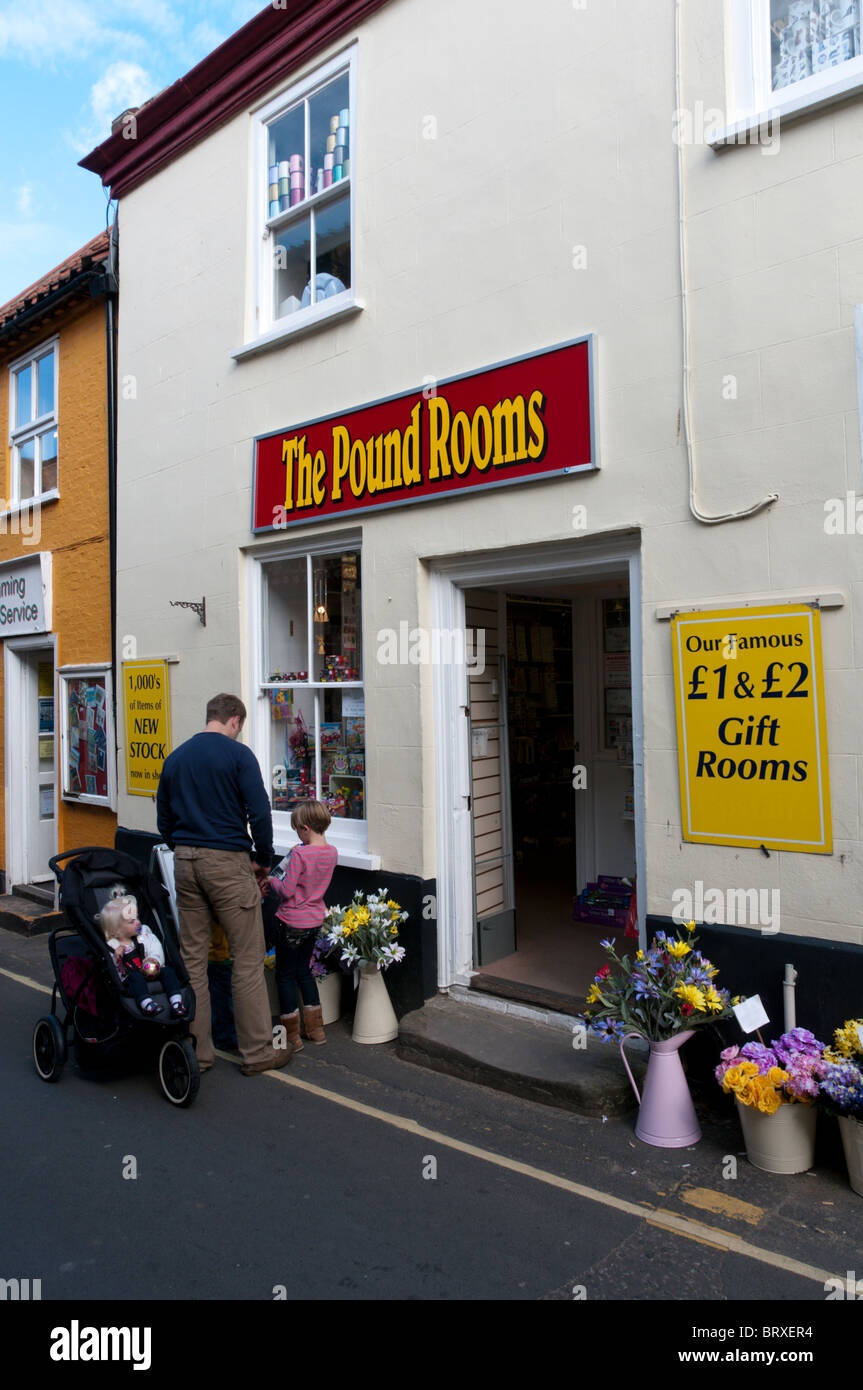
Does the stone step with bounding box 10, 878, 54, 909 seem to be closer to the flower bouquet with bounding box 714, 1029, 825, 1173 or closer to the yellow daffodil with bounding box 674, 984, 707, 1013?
the yellow daffodil with bounding box 674, 984, 707, 1013

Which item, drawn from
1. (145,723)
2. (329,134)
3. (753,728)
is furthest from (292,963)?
(329,134)

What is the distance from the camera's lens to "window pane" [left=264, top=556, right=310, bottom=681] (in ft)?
24.5

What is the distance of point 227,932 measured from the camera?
17.9ft

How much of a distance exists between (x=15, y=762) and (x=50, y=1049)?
623 centimetres

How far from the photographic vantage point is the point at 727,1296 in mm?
3293

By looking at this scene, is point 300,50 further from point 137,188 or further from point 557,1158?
point 557,1158

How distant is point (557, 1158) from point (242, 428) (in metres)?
5.70

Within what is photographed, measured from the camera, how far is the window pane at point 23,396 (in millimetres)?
10938

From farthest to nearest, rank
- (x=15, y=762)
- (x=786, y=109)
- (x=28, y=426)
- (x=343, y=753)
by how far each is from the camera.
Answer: (x=15, y=762), (x=28, y=426), (x=343, y=753), (x=786, y=109)

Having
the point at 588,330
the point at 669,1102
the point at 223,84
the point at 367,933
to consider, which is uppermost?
the point at 223,84

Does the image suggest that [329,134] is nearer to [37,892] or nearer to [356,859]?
[356,859]

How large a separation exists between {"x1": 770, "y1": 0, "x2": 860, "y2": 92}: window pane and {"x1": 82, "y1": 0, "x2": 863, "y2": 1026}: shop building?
0.02m

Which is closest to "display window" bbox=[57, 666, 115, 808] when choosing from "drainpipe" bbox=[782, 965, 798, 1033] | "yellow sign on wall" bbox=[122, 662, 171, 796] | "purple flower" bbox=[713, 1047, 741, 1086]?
"yellow sign on wall" bbox=[122, 662, 171, 796]

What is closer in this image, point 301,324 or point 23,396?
point 301,324
